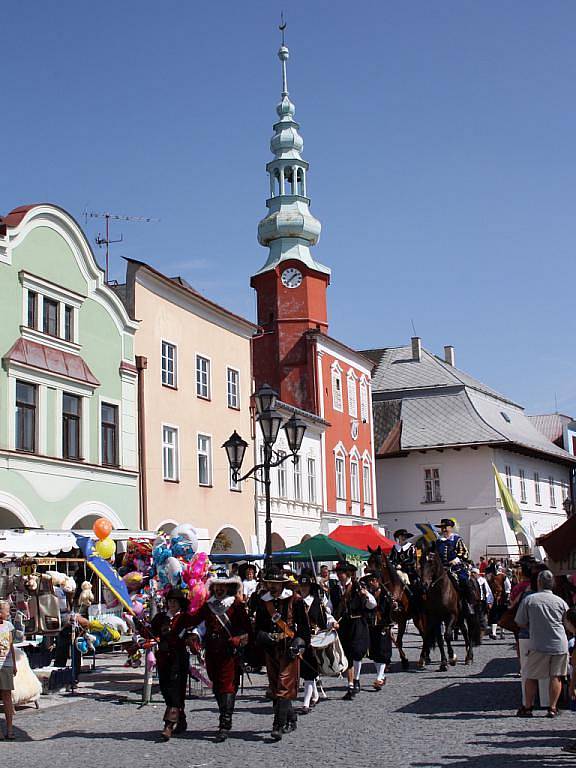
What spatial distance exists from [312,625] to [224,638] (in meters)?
2.99

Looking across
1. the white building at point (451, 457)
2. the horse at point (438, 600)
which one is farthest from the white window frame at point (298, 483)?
the horse at point (438, 600)

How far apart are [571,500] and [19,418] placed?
1830 inches

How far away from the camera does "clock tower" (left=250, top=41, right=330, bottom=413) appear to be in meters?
46.4

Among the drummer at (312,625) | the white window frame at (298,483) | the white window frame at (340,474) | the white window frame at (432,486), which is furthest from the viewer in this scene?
the white window frame at (432,486)

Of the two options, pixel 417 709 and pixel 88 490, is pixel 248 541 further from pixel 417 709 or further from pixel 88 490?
pixel 417 709

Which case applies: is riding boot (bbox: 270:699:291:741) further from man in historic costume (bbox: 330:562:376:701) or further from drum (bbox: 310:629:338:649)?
man in historic costume (bbox: 330:562:376:701)

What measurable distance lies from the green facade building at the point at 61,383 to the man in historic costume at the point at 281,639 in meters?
12.7

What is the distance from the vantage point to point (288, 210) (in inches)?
1885

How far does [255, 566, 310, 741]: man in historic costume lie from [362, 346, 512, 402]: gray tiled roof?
4527cm

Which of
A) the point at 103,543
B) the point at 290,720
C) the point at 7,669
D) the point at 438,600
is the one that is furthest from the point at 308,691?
the point at 103,543

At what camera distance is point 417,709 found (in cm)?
1318

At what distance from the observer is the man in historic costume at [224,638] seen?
1155 cm

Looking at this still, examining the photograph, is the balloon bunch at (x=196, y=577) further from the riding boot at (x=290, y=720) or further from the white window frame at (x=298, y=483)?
the white window frame at (x=298, y=483)

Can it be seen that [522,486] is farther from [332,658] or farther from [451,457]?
[332,658]
